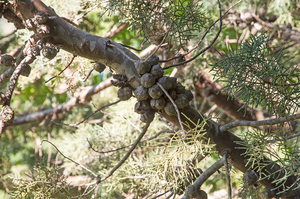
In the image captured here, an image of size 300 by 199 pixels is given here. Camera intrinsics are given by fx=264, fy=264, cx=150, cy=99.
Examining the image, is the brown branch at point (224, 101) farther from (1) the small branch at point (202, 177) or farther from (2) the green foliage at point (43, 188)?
(2) the green foliage at point (43, 188)

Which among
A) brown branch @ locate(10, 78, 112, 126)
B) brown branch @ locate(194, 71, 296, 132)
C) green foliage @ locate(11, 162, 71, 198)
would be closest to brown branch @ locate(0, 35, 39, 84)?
green foliage @ locate(11, 162, 71, 198)

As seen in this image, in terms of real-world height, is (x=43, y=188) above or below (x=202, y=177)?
above

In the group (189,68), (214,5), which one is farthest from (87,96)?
(214,5)

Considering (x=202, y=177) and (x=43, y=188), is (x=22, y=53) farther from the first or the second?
(x=202, y=177)

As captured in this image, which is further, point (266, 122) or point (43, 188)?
point (43, 188)

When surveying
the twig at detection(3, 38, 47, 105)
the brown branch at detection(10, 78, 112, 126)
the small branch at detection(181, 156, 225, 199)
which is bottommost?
the small branch at detection(181, 156, 225, 199)

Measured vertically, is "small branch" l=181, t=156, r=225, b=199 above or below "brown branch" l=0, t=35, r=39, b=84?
below

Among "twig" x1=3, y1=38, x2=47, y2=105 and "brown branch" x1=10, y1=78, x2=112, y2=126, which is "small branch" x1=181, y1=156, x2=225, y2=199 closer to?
"twig" x1=3, y1=38, x2=47, y2=105

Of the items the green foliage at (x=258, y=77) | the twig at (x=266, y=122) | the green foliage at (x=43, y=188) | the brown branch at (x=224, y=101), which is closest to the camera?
the twig at (x=266, y=122)

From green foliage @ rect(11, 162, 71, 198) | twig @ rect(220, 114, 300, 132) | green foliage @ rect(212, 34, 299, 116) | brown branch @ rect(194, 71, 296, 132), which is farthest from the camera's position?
brown branch @ rect(194, 71, 296, 132)

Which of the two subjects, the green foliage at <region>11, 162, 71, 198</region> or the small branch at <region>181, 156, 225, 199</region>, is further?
the green foliage at <region>11, 162, 71, 198</region>

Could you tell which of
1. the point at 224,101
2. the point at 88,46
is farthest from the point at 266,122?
the point at 224,101

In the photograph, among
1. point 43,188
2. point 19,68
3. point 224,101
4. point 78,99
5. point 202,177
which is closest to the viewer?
point 19,68

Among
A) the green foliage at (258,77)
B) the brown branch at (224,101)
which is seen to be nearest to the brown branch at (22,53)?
the green foliage at (258,77)
